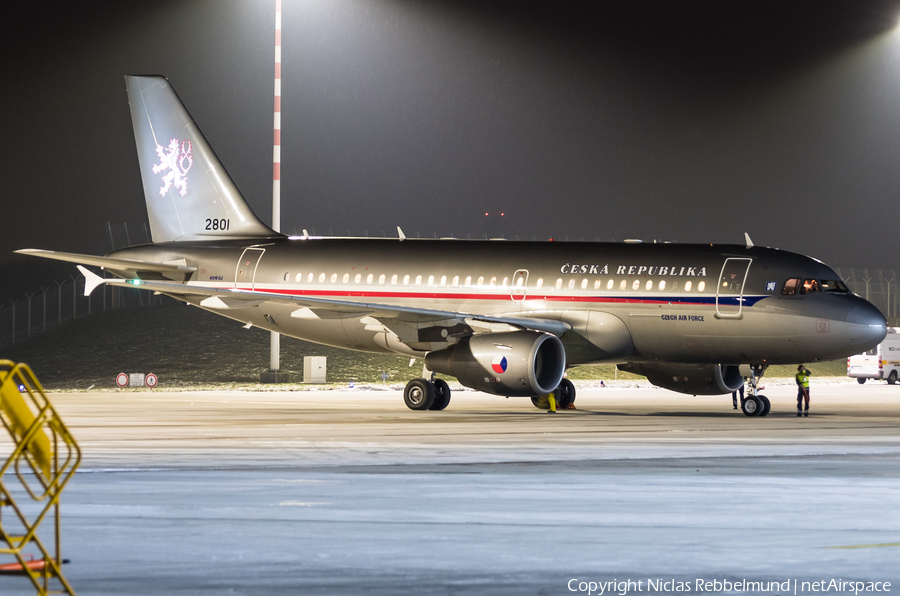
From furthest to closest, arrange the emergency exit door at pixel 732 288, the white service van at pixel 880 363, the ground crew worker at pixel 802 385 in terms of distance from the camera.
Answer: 1. the white service van at pixel 880 363
2. the ground crew worker at pixel 802 385
3. the emergency exit door at pixel 732 288

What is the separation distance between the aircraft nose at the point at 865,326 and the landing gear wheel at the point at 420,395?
10.1 m

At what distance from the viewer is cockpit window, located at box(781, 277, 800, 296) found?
26.0 m

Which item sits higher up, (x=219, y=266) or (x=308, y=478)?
(x=219, y=266)

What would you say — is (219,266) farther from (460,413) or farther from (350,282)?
(460,413)

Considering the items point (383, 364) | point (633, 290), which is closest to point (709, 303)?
point (633, 290)

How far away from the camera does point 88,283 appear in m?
28.0

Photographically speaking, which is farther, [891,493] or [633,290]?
[633,290]

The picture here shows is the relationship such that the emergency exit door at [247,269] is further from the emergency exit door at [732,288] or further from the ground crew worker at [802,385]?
the ground crew worker at [802,385]

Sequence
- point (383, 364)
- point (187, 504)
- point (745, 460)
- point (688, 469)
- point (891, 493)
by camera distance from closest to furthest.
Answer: point (187, 504)
point (891, 493)
point (688, 469)
point (745, 460)
point (383, 364)

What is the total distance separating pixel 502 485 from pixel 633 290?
15.4 metres

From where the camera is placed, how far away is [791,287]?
26.0 m

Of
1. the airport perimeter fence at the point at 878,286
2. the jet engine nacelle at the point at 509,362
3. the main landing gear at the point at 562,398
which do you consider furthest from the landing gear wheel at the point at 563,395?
the airport perimeter fence at the point at 878,286

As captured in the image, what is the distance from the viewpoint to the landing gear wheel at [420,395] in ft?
93.9

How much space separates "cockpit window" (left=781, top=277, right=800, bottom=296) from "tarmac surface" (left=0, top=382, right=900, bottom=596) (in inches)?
185
